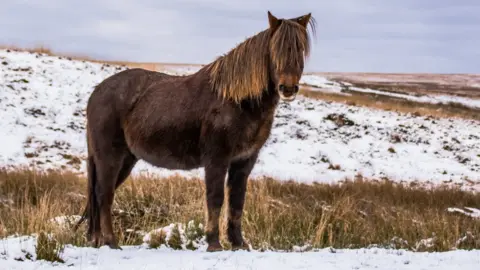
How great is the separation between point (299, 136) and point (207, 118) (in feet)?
41.4

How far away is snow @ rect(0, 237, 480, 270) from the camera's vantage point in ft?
14.0

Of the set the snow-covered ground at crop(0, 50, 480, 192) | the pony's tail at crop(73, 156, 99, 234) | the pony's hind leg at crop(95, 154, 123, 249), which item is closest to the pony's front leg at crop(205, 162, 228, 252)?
the pony's hind leg at crop(95, 154, 123, 249)

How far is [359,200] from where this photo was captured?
10742mm

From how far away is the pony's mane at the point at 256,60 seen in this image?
4828 mm

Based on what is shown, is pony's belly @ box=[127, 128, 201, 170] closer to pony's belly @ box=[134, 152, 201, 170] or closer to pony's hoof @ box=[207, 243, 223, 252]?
pony's belly @ box=[134, 152, 201, 170]

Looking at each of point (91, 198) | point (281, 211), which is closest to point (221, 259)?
point (91, 198)

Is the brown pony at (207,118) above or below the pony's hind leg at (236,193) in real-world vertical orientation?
above

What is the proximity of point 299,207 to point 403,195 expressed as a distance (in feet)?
11.8

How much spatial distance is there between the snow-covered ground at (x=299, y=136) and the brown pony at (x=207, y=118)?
648 centimetres

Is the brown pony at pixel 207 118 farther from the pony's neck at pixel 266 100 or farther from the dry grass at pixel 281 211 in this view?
the dry grass at pixel 281 211

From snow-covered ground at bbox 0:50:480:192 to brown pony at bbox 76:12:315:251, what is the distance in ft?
21.3

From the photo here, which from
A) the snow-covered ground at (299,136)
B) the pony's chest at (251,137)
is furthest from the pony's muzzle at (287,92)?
the snow-covered ground at (299,136)

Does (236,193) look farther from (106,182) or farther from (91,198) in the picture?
(91,198)

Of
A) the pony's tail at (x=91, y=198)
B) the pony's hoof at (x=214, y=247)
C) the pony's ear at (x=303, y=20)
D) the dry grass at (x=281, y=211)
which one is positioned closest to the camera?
the pony's hoof at (x=214, y=247)
